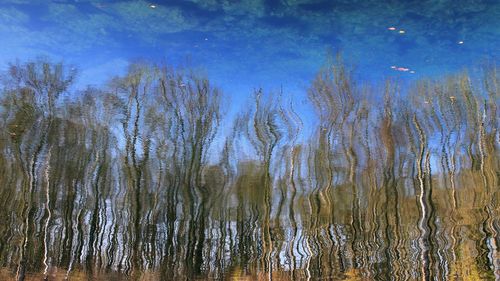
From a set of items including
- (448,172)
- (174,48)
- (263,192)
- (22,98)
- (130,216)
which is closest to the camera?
(174,48)

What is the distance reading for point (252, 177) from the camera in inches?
288

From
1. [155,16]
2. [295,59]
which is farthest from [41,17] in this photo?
[295,59]

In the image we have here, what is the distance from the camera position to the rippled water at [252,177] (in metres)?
6.48

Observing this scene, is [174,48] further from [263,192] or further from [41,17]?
[263,192]

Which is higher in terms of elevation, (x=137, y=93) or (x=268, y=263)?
(x=137, y=93)

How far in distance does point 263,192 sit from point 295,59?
121 inches

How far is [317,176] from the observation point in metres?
7.21

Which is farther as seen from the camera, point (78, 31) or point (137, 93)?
point (137, 93)

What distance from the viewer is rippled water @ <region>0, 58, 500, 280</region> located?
6.48 meters

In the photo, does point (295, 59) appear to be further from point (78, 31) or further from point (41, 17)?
point (41, 17)

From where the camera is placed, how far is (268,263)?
30.6 feet

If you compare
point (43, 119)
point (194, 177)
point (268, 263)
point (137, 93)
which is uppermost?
point (137, 93)

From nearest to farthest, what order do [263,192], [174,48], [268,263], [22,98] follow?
[174,48] → [22,98] → [263,192] → [268,263]

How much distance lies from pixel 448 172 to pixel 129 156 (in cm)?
590
